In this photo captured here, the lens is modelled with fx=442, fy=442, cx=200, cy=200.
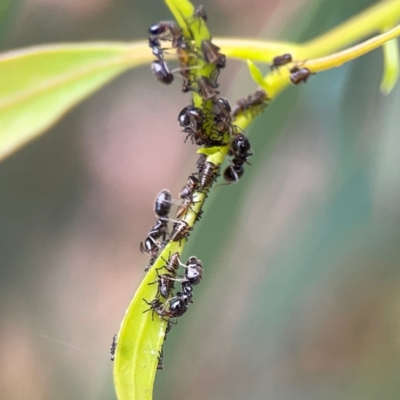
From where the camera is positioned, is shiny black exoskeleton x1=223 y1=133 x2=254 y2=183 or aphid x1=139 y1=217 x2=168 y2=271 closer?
shiny black exoskeleton x1=223 y1=133 x2=254 y2=183

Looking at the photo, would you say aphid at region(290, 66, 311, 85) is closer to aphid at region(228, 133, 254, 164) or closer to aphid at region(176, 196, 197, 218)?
aphid at region(228, 133, 254, 164)

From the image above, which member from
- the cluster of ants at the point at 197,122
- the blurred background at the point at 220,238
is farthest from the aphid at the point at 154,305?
the blurred background at the point at 220,238

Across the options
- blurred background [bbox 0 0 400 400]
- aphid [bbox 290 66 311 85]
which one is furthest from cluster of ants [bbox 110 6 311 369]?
blurred background [bbox 0 0 400 400]

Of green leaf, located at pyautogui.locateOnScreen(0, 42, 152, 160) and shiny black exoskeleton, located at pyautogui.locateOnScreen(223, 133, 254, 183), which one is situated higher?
green leaf, located at pyautogui.locateOnScreen(0, 42, 152, 160)

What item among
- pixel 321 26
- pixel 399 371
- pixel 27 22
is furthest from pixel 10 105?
pixel 399 371

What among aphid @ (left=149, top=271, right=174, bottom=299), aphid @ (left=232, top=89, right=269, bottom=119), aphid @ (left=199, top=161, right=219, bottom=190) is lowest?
aphid @ (left=149, top=271, right=174, bottom=299)

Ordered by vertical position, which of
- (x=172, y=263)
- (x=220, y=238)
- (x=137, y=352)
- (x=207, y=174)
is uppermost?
(x=220, y=238)

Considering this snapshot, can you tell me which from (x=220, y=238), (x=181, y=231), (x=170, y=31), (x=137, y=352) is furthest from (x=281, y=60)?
(x=220, y=238)

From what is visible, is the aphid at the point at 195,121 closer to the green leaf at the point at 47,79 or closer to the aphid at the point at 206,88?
the aphid at the point at 206,88

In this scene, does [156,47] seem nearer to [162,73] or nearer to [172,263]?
[162,73]
